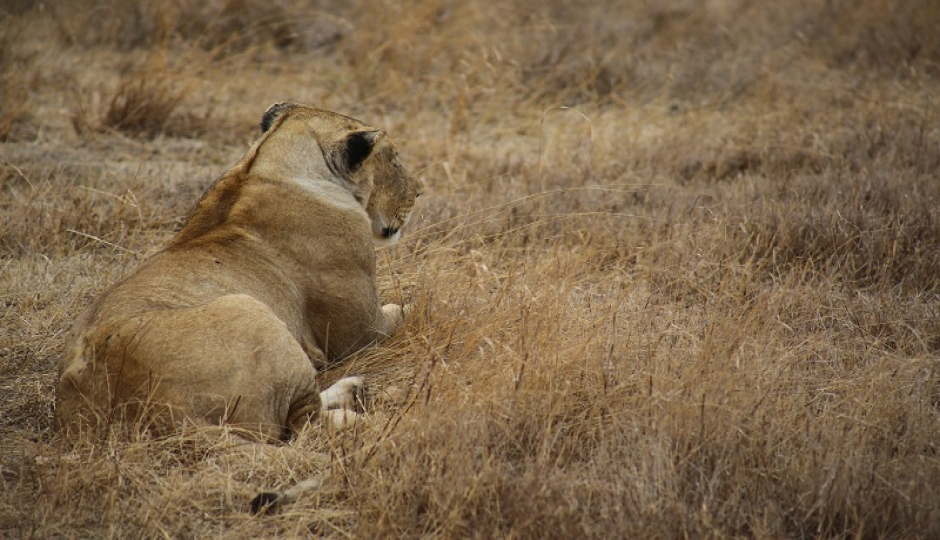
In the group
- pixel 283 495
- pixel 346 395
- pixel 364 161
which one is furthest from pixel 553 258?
pixel 283 495

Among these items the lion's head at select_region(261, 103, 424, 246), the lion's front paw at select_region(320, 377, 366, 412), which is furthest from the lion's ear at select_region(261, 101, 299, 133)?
the lion's front paw at select_region(320, 377, 366, 412)

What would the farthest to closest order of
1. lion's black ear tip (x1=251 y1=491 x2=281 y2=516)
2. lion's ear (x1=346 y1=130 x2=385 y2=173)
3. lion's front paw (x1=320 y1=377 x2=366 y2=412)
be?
1. lion's ear (x1=346 y1=130 x2=385 y2=173)
2. lion's front paw (x1=320 y1=377 x2=366 y2=412)
3. lion's black ear tip (x1=251 y1=491 x2=281 y2=516)

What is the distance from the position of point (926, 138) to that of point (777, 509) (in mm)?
5377

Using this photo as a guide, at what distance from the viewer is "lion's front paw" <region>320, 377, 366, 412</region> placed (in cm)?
414

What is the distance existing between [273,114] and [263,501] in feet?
8.12

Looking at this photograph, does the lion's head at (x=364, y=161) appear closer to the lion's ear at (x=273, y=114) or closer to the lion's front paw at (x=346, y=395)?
the lion's ear at (x=273, y=114)

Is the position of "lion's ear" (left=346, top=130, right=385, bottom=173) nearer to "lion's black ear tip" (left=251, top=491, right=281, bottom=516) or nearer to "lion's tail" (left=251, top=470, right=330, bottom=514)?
"lion's tail" (left=251, top=470, right=330, bottom=514)

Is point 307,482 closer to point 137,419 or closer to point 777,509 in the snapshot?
point 137,419

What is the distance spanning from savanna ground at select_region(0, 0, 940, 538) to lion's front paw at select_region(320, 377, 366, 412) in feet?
0.69

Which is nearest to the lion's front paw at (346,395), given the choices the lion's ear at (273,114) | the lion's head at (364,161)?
the lion's head at (364,161)

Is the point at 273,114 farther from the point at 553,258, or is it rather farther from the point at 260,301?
the point at 553,258

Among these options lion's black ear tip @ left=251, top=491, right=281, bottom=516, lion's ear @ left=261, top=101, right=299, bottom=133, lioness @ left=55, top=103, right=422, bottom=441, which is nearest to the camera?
lion's black ear tip @ left=251, top=491, right=281, bottom=516

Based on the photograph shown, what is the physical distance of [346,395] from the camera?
4211 millimetres

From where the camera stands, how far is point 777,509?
10.8 ft
